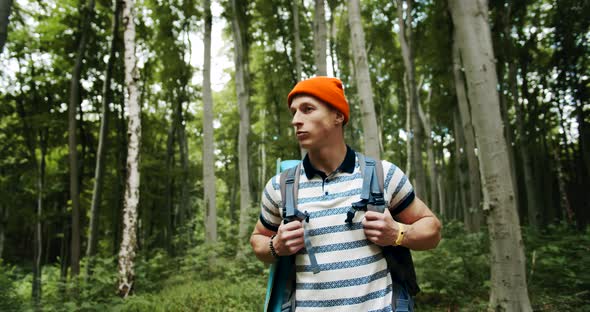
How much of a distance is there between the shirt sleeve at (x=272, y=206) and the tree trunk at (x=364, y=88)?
19.2ft

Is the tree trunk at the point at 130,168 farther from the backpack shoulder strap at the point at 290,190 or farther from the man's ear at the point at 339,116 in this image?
the man's ear at the point at 339,116

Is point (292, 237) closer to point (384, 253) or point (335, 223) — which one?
point (335, 223)

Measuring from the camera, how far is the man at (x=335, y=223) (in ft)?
5.58

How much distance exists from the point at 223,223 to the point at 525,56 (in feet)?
45.3

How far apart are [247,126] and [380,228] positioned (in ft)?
53.3

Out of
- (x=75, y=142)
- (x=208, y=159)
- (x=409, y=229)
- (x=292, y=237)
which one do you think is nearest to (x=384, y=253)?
(x=409, y=229)

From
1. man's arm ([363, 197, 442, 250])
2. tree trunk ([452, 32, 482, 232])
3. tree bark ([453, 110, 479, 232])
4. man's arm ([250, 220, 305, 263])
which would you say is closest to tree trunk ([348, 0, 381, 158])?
tree trunk ([452, 32, 482, 232])

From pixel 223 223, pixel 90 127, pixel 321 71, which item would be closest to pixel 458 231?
Answer: pixel 321 71

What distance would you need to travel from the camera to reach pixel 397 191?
5.96ft

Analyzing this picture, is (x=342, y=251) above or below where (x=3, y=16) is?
below

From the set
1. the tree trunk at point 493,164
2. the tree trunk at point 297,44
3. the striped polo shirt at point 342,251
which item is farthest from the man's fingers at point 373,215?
the tree trunk at point 297,44

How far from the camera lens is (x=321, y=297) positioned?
68.4 inches

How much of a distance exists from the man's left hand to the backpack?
0.06 meters

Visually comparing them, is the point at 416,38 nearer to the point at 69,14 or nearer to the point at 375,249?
the point at 69,14
